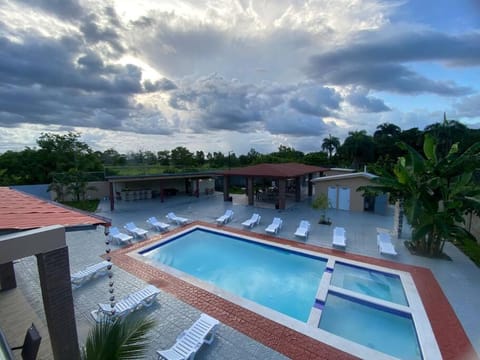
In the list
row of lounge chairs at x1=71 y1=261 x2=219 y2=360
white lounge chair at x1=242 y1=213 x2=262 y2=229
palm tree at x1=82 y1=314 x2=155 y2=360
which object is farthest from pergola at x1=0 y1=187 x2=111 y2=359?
white lounge chair at x1=242 y1=213 x2=262 y2=229

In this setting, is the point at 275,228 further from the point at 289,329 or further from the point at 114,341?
the point at 114,341

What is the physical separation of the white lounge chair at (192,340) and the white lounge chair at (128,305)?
2.07 meters

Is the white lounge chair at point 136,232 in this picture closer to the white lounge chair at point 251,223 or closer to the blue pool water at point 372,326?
the white lounge chair at point 251,223

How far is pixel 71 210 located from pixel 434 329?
1028 cm

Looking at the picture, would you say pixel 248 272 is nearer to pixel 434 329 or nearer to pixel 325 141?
pixel 434 329

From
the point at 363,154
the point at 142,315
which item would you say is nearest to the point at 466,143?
the point at 363,154

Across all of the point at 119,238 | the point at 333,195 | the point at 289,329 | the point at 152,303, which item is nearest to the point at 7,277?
the point at 119,238

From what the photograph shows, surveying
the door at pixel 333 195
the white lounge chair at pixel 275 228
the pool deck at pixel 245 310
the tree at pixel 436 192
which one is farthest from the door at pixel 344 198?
the tree at pixel 436 192

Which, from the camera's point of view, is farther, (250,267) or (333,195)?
(333,195)

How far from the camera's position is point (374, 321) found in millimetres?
7453

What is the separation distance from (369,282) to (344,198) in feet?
36.9

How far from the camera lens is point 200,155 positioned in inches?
2031

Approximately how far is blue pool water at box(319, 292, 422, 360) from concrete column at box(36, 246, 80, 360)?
21.0 ft

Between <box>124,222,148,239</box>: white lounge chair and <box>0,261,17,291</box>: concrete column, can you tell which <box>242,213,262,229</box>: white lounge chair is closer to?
<box>124,222,148,239</box>: white lounge chair
